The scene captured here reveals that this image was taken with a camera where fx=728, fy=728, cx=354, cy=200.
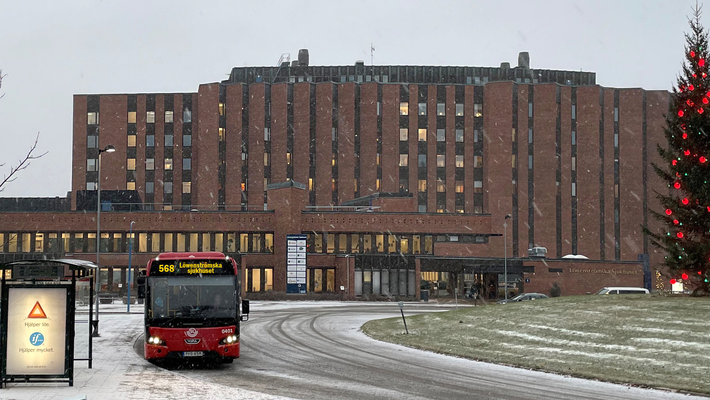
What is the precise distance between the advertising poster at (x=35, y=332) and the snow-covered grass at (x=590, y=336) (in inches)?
482

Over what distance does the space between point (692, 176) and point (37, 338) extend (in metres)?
27.7

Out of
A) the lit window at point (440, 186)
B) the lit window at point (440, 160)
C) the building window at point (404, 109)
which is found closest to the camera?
the building window at point (404, 109)

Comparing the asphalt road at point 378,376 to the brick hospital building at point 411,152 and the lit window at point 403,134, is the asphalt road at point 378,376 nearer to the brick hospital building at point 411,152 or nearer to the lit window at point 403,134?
the brick hospital building at point 411,152

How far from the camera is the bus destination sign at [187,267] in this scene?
65.0 feet

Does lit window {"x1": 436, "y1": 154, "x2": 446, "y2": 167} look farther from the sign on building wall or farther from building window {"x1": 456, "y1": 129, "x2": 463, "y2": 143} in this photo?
the sign on building wall

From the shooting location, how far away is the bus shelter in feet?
50.6

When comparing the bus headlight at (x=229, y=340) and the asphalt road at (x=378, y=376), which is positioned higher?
the bus headlight at (x=229, y=340)

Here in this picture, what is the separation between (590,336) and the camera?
25.1 meters

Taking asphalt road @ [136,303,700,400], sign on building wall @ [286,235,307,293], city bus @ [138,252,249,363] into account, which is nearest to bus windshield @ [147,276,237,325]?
city bus @ [138,252,249,363]

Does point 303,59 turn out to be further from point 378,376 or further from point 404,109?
point 378,376

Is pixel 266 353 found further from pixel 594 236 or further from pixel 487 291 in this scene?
pixel 594 236

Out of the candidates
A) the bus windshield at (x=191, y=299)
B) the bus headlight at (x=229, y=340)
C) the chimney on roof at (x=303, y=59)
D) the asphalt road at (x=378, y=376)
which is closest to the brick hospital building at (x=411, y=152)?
the chimney on roof at (x=303, y=59)

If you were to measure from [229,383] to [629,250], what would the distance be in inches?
3390

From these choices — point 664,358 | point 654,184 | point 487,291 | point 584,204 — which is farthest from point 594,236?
point 664,358
